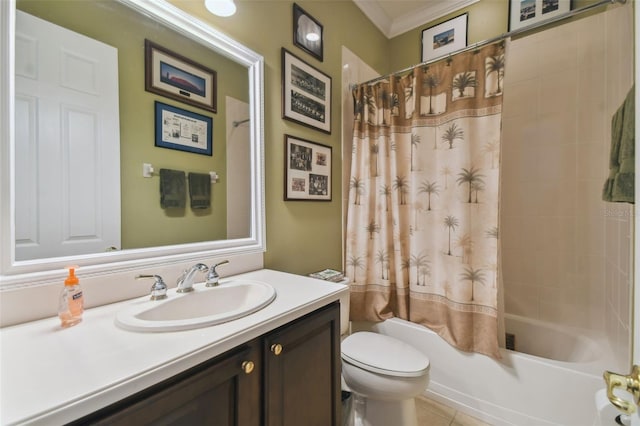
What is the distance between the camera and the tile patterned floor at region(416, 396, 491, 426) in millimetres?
1462

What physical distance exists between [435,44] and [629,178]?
1834 mm

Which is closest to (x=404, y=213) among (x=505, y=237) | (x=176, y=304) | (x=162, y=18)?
(x=505, y=237)

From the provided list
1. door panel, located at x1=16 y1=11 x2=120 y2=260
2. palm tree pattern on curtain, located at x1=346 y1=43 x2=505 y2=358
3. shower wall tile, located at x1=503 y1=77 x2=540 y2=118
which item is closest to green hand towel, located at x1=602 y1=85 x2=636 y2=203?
palm tree pattern on curtain, located at x1=346 y1=43 x2=505 y2=358

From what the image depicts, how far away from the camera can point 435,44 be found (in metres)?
2.22

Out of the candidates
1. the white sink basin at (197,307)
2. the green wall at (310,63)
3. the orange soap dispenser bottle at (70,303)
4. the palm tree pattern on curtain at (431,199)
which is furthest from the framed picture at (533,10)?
the orange soap dispenser bottle at (70,303)

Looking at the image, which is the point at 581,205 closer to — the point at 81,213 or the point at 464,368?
the point at 464,368

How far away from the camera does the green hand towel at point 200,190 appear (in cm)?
115

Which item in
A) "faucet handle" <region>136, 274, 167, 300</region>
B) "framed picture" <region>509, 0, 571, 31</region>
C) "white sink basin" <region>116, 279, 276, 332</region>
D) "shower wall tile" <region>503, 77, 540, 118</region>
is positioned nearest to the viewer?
"white sink basin" <region>116, 279, 276, 332</region>

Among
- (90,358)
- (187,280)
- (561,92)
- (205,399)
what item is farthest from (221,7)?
(561,92)

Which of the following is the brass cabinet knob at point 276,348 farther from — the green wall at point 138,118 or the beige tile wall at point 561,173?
the beige tile wall at point 561,173

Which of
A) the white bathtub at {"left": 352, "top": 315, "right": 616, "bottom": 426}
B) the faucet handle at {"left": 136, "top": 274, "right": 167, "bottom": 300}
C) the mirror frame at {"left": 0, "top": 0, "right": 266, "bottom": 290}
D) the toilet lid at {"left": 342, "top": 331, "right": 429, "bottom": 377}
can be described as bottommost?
the white bathtub at {"left": 352, "top": 315, "right": 616, "bottom": 426}

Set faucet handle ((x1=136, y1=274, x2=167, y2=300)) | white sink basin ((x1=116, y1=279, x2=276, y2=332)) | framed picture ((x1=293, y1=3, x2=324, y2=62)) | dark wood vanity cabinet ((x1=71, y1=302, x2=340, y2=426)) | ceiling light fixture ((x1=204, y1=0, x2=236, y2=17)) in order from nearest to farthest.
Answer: dark wood vanity cabinet ((x1=71, y1=302, x2=340, y2=426)) → white sink basin ((x1=116, y1=279, x2=276, y2=332)) → faucet handle ((x1=136, y1=274, x2=167, y2=300)) → ceiling light fixture ((x1=204, y1=0, x2=236, y2=17)) → framed picture ((x1=293, y1=3, x2=324, y2=62))

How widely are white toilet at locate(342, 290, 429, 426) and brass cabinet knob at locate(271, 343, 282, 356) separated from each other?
0.65m

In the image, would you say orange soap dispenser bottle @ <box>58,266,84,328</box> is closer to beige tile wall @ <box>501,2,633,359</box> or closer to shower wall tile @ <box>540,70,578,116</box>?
beige tile wall @ <box>501,2,633,359</box>
